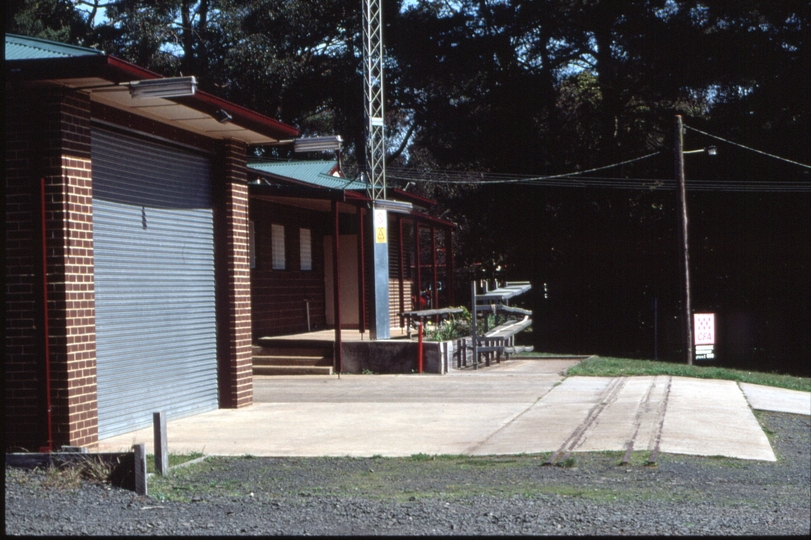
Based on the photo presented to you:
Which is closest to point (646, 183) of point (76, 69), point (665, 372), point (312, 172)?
point (312, 172)

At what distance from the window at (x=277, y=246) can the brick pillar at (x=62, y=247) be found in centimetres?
1177

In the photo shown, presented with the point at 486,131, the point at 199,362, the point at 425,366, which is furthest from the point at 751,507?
the point at 486,131

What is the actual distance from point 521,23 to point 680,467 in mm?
28641

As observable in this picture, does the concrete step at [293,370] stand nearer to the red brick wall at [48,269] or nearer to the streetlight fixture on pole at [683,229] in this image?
the red brick wall at [48,269]

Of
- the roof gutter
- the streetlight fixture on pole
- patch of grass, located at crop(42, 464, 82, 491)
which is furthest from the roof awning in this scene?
the streetlight fixture on pole

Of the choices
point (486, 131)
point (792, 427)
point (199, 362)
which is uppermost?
point (486, 131)

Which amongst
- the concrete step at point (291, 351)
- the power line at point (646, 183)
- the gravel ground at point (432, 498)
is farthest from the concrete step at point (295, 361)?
the power line at point (646, 183)

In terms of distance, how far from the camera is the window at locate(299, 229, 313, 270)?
2350cm

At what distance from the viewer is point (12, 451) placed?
9281mm

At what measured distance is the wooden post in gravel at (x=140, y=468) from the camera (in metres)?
7.64

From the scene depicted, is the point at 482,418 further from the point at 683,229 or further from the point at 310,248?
the point at 683,229

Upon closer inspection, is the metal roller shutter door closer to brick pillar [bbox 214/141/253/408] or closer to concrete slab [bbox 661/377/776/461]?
brick pillar [bbox 214/141/253/408]

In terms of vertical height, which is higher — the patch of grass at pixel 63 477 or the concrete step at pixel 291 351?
the concrete step at pixel 291 351

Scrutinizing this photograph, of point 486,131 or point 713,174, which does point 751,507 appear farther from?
point 486,131
